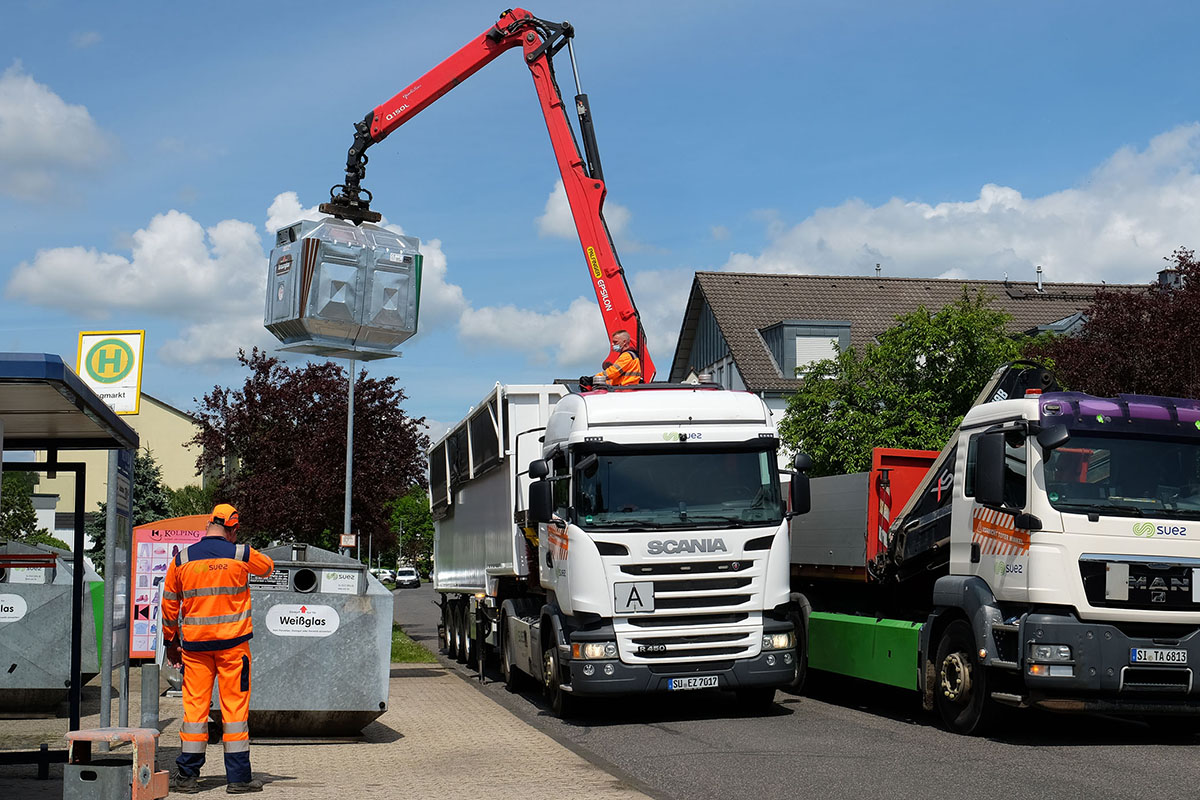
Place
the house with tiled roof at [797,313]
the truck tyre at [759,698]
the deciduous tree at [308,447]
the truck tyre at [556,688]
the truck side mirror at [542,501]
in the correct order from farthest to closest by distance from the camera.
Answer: the house with tiled roof at [797,313], the deciduous tree at [308,447], the truck tyre at [759,698], the truck tyre at [556,688], the truck side mirror at [542,501]

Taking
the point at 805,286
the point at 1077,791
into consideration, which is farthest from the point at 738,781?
the point at 805,286

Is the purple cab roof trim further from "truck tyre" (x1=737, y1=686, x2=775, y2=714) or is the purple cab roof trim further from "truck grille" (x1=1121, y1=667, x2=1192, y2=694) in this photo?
"truck tyre" (x1=737, y1=686, x2=775, y2=714)

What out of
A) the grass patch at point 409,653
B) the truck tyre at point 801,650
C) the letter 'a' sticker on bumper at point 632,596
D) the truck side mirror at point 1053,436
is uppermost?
the truck side mirror at point 1053,436

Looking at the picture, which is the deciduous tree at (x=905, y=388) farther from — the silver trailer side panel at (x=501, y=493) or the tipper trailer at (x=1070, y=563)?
the tipper trailer at (x=1070, y=563)

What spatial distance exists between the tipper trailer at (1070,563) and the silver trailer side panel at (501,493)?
5.19 metres

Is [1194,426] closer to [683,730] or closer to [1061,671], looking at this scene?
[1061,671]

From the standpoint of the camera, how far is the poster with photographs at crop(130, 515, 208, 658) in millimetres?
16062

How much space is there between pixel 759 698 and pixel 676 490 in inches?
93.5

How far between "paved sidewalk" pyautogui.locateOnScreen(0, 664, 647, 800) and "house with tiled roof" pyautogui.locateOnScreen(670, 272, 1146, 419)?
35461mm

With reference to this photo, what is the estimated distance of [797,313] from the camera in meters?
51.2

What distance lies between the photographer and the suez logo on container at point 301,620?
10.9m

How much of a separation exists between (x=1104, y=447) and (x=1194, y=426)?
784 millimetres

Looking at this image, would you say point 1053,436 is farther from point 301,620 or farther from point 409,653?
point 409,653

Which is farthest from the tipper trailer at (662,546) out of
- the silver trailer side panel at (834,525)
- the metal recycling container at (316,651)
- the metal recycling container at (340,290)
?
the metal recycling container at (340,290)
